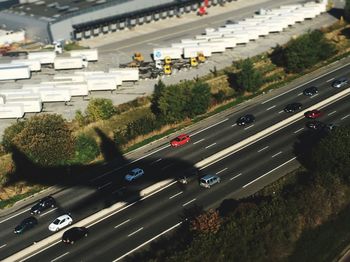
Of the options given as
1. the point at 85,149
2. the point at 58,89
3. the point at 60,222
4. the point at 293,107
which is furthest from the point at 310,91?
the point at 60,222

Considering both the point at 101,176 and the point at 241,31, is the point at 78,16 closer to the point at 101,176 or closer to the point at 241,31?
the point at 241,31

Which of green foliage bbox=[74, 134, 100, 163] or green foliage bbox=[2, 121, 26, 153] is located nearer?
green foliage bbox=[74, 134, 100, 163]

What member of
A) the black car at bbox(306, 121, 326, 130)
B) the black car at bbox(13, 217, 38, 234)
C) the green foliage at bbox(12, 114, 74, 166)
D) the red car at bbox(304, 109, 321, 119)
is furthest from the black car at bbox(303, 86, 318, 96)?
the black car at bbox(13, 217, 38, 234)

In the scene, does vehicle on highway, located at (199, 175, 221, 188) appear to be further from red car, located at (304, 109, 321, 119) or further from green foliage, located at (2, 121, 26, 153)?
green foliage, located at (2, 121, 26, 153)

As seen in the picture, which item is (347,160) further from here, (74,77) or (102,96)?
(74,77)

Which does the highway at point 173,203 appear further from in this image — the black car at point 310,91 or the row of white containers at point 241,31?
the row of white containers at point 241,31

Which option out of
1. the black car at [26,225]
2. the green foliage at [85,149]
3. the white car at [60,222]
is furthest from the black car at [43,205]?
the green foliage at [85,149]

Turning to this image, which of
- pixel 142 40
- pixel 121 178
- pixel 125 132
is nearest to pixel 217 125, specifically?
pixel 125 132
